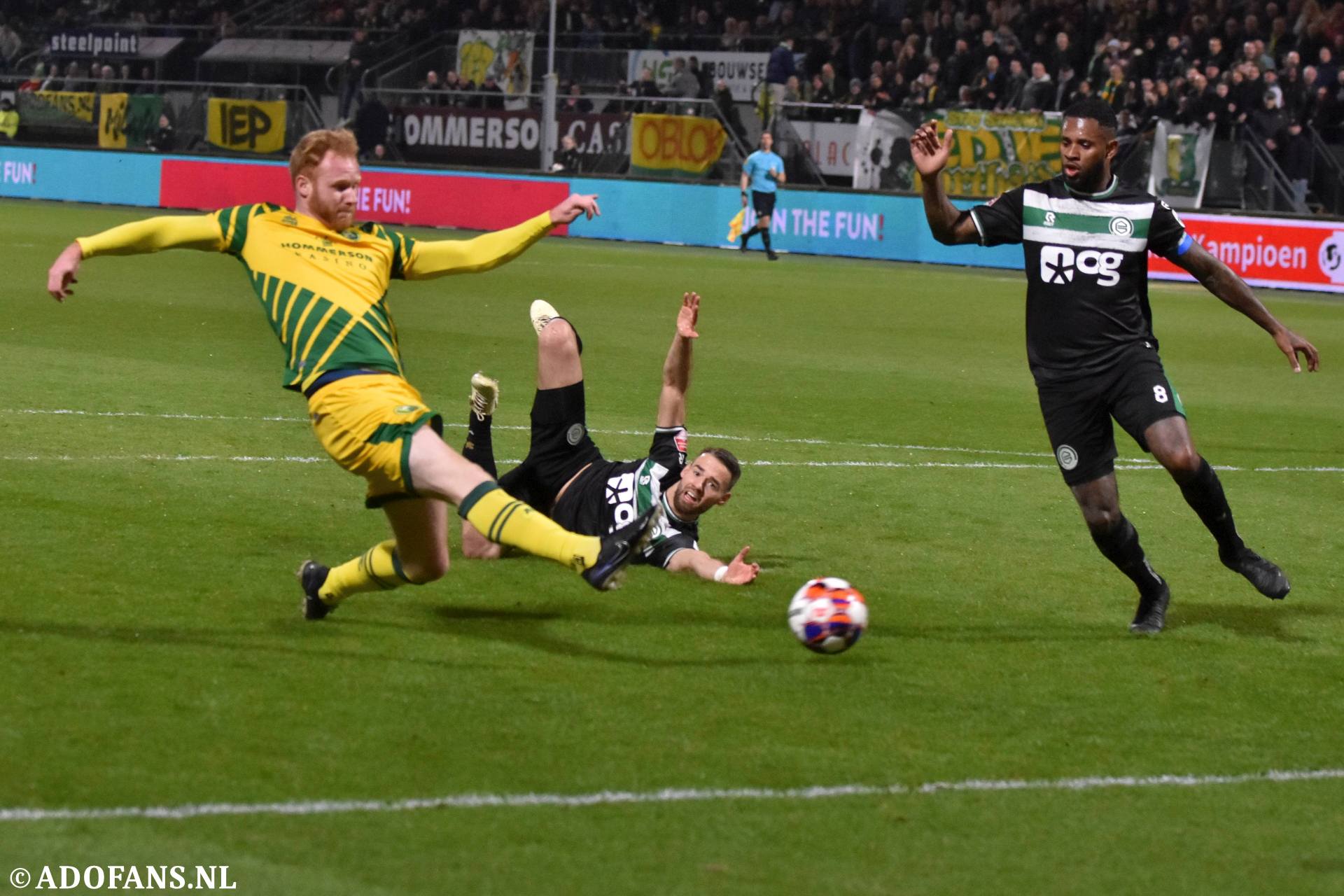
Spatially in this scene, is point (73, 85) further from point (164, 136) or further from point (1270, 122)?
point (1270, 122)

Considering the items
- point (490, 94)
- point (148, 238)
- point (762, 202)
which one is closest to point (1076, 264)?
point (148, 238)

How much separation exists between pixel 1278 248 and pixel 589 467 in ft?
63.9

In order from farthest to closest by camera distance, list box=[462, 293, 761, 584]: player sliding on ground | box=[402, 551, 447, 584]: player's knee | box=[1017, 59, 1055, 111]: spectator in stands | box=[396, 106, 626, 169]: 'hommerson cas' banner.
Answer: box=[396, 106, 626, 169]: 'hommerson cas' banner → box=[1017, 59, 1055, 111]: spectator in stands → box=[462, 293, 761, 584]: player sliding on ground → box=[402, 551, 447, 584]: player's knee

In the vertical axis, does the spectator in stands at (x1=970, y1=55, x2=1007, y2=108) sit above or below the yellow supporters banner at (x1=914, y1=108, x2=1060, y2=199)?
above

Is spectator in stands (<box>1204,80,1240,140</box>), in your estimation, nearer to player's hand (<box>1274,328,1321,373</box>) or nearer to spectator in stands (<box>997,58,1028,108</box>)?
spectator in stands (<box>997,58,1028,108</box>)

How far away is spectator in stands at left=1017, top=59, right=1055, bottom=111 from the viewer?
2861cm

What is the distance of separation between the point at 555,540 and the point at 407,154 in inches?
1208

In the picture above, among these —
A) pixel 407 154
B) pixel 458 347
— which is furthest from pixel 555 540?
pixel 407 154

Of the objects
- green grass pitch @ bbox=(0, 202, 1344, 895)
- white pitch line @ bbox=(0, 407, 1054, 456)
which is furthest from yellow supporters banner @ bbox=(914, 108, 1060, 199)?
white pitch line @ bbox=(0, 407, 1054, 456)

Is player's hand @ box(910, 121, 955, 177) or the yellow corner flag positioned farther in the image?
the yellow corner flag

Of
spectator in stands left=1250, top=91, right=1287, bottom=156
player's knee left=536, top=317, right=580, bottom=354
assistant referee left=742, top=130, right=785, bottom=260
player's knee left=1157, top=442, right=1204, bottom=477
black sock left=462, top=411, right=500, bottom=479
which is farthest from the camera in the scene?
assistant referee left=742, top=130, right=785, bottom=260

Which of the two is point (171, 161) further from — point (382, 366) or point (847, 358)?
point (382, 366)

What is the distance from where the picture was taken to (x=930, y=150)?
699cm

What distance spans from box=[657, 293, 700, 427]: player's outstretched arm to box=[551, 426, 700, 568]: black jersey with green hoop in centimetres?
7
